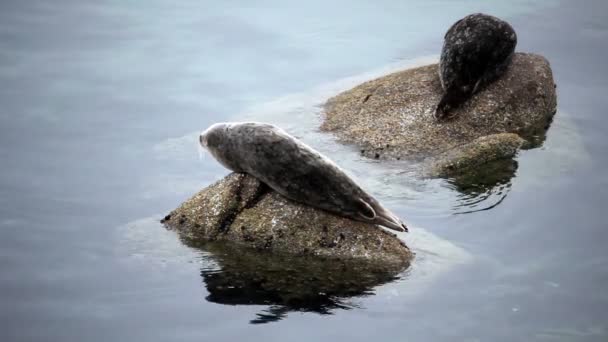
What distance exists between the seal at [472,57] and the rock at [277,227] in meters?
3.63

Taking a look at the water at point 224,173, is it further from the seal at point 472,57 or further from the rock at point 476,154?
the seal at point 472,57

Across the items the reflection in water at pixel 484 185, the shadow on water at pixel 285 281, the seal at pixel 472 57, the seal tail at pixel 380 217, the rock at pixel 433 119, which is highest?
the seal at pixel 472 57

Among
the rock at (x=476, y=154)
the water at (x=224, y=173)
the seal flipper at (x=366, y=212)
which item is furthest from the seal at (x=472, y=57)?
the seal flipper at (x=366, y=212)

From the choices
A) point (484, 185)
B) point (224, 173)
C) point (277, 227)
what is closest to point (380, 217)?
point (277, 227)

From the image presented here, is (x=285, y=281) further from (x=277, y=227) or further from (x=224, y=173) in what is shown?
(x=224, y=173)

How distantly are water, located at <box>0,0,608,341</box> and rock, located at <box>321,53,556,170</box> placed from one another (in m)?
0.36

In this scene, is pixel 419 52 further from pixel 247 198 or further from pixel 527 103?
pixel 247 198

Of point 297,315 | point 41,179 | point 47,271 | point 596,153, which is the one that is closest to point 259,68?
point 41,179

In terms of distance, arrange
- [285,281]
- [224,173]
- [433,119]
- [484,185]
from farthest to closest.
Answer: [433,119] → [224,173] → [484,185] → [285,281]

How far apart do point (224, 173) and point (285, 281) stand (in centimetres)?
361

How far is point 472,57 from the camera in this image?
40.3 feet

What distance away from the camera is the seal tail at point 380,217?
8874 mm

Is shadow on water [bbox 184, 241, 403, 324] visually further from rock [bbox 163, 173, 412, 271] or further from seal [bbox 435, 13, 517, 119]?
seal [bbox 435, 13, 517, 119]

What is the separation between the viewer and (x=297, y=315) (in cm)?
791
